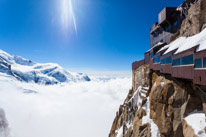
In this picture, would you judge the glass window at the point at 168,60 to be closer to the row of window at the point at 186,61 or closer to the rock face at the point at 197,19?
the row of window at the point at 186,61

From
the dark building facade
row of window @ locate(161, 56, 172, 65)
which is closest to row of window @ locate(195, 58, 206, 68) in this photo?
row of window @ locate(161, 56, 172, 65)

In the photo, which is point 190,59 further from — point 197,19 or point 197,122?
point 197,19

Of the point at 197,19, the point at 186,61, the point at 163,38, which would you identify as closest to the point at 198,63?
the point at 186,61

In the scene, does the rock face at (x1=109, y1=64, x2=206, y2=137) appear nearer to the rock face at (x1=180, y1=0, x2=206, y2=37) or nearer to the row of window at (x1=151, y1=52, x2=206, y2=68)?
the row of window at (x1=151, y1=52, x2=206, y2=68)

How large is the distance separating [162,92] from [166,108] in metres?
2.72

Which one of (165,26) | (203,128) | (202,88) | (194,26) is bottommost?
(203,128)

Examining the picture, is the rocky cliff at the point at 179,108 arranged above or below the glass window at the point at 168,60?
below

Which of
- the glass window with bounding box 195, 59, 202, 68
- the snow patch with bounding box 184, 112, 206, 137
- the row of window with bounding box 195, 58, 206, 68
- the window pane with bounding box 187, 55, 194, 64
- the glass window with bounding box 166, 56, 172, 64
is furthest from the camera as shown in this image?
the glass window with bounding box 166, 56, 172, 64

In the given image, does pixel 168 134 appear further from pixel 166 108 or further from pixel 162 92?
pixel 162 92

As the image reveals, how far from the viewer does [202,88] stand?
13.4 metres

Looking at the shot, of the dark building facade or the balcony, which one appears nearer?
the dark building facade

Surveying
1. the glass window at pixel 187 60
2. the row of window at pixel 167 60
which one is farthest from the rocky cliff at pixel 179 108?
the glass window at pixel 187 60

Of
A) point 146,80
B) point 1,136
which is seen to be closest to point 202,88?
point 146,80

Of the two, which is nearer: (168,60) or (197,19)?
(197,19)
